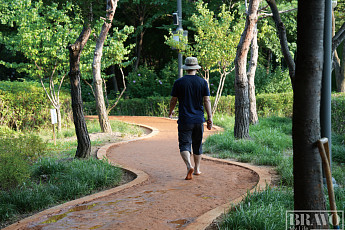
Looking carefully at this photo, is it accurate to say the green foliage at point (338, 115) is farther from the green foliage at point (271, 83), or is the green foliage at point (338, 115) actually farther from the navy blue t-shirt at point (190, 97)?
the green foliage at point (271, 83)

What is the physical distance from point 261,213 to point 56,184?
11.7 ft

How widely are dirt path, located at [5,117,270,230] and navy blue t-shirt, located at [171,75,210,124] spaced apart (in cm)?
105

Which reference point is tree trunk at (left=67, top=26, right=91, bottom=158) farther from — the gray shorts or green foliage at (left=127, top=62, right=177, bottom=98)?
green foliage at (left=127, top=62, right=177, bottom=98)

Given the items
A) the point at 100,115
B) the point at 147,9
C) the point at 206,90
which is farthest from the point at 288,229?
the point at 147,9

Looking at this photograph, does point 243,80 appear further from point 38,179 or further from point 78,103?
point 38,179

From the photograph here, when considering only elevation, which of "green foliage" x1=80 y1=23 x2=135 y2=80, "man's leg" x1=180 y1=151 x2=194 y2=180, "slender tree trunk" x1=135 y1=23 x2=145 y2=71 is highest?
"slender tree trunk" x1=135 y1=23 x2=145 y2=71

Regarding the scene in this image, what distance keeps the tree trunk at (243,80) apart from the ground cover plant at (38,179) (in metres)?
4.17

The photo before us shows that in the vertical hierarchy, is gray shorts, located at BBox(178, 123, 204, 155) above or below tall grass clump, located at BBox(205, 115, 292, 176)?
above

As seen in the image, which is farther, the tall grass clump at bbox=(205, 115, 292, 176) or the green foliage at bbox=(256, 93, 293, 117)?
the green foliage at bbox=(256, 93, 293, 117)

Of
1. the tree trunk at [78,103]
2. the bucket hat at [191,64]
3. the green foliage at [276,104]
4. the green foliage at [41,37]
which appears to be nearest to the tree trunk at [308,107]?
the bucket hat at [191,64]

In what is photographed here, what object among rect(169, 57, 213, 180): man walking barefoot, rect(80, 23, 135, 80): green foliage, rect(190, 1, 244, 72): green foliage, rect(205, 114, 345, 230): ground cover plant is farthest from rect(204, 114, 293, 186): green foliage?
rect(80, 23, 135, 80): green foliage

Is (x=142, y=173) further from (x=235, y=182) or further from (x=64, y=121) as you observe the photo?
(x=64, y=121)

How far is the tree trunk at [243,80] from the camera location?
10.2m

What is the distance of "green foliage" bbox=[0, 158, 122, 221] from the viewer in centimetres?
532
